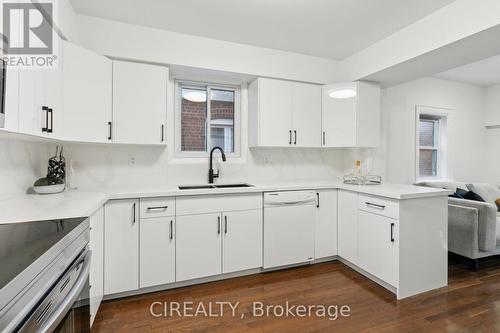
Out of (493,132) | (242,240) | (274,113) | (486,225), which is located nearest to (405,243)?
(486,225)

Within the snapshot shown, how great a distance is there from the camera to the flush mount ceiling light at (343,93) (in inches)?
118

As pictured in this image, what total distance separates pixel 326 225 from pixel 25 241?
104 inches

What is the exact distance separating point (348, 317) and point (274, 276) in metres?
0.83

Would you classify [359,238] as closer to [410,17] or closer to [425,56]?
[425,56]

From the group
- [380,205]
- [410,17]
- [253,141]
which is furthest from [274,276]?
[410,17]

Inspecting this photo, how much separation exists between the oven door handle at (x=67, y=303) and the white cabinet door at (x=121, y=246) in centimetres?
89

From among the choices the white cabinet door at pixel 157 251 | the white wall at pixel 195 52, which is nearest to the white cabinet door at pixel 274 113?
the white wall at pixel 195 52

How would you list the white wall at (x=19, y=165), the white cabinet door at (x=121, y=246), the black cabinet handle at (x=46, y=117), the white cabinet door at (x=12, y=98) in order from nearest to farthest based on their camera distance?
1. the white cabinet door at (x=12, y=98)
2. the black cabinet handle at (x=46, y=117)
3. the white wall at (x=19, y=165)
4. the white cabinet door at (x=121, y=246)

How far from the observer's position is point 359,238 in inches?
103

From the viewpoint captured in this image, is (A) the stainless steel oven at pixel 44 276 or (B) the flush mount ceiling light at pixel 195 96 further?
(B) the flush mount ceiling light at pixel 195 96

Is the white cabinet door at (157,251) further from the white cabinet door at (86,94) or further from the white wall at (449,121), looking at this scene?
the white wall at (449,121)

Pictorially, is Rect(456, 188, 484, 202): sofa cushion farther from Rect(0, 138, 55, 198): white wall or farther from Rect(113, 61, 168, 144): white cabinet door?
Rect(0, 138, 55, 198): white wall

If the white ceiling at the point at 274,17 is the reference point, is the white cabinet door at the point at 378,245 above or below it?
below

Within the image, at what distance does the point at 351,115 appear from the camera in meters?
2.98
